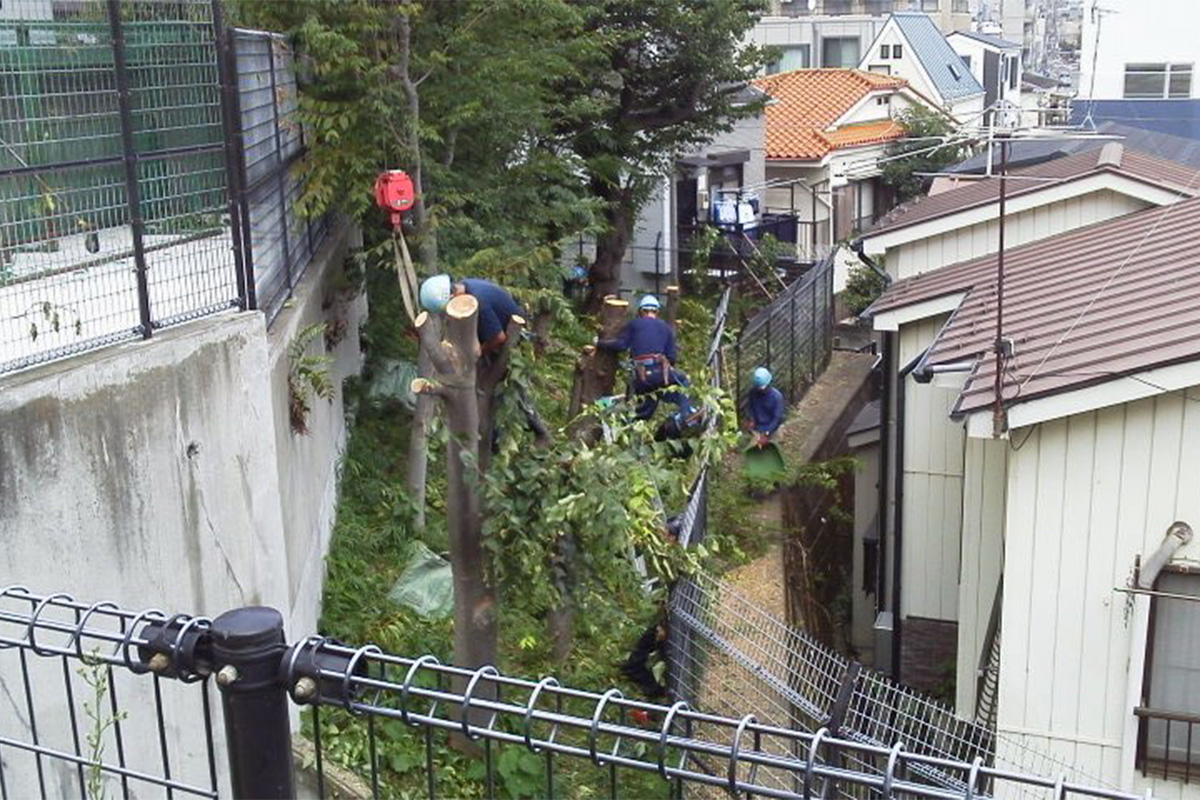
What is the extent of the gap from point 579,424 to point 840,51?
126 feet

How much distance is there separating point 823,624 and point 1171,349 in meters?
6.28

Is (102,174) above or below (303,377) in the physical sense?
above

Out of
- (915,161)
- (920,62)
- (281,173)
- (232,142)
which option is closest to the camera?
(232,142)

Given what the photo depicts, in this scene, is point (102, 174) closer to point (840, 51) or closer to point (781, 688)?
point (781, 688)

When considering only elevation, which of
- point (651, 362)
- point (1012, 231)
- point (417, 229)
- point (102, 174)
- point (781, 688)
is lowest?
point (781, 688)

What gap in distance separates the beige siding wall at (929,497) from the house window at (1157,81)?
19110mm

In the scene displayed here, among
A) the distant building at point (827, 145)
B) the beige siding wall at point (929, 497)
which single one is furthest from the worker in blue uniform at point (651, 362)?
the distant building at point (827, 145)

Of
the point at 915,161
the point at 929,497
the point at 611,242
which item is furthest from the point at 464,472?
the point at 915,161

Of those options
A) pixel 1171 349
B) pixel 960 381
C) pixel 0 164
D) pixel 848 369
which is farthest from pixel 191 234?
pixel 848 369

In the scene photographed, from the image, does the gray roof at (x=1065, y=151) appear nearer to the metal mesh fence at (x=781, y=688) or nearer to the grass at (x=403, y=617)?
the grass at (x=403, y=617)

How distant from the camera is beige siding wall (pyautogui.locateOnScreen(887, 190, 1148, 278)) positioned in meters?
10.6

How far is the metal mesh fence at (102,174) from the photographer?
18.5 ft

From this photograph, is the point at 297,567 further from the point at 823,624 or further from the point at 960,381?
the point at 823,624

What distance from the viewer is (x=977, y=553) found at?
8.41 meters
